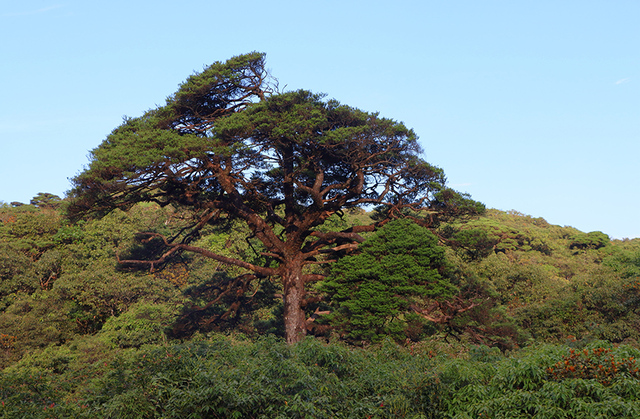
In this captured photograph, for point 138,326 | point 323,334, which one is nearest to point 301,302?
point 323,334

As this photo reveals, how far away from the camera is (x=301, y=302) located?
65.4 feet

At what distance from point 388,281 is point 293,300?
3955mm

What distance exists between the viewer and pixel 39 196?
60000mm

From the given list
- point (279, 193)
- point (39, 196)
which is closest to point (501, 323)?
point (279, 193)

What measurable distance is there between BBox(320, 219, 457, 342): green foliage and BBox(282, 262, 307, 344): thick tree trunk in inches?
59.0

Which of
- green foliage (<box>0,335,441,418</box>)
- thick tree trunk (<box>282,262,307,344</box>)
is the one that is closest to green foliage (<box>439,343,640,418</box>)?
green foliage (<box>0,335,441,418</box>)

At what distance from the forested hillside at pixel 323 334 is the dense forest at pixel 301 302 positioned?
0.05m

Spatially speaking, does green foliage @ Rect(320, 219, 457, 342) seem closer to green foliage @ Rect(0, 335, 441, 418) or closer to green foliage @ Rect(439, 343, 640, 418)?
green foliage @ Rect(0, 335, 441, 418)

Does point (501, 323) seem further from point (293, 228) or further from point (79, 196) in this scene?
point (79, 196)

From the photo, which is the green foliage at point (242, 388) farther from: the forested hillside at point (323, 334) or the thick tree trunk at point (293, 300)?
the thick tree trunk at point (293, 300)

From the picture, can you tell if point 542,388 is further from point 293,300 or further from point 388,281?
point 293,300

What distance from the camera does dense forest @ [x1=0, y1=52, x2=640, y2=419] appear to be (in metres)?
7.16

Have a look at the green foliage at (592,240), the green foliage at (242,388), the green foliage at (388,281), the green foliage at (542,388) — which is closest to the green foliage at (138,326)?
the green foliage at (388,281)

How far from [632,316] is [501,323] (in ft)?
17.2
